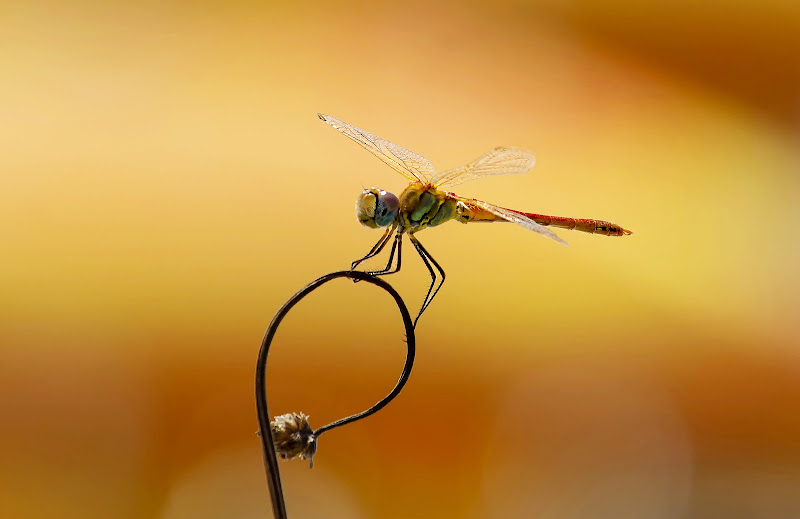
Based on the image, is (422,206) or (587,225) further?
(587,225)

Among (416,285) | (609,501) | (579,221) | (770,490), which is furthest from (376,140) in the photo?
(770,490)

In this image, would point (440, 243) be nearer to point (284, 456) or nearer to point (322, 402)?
point (322, 402)

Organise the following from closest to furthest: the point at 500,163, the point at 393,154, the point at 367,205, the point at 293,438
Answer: the point at 293,438, the point at 367,205, the point at 393,154, the point at 500,163

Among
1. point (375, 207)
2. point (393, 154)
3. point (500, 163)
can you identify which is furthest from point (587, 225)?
point (375, 207)

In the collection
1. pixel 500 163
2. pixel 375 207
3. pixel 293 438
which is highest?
pixel 500 163

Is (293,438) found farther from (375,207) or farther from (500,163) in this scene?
(500,163)

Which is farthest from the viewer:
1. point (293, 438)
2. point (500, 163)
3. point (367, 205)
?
point (500, 163)
